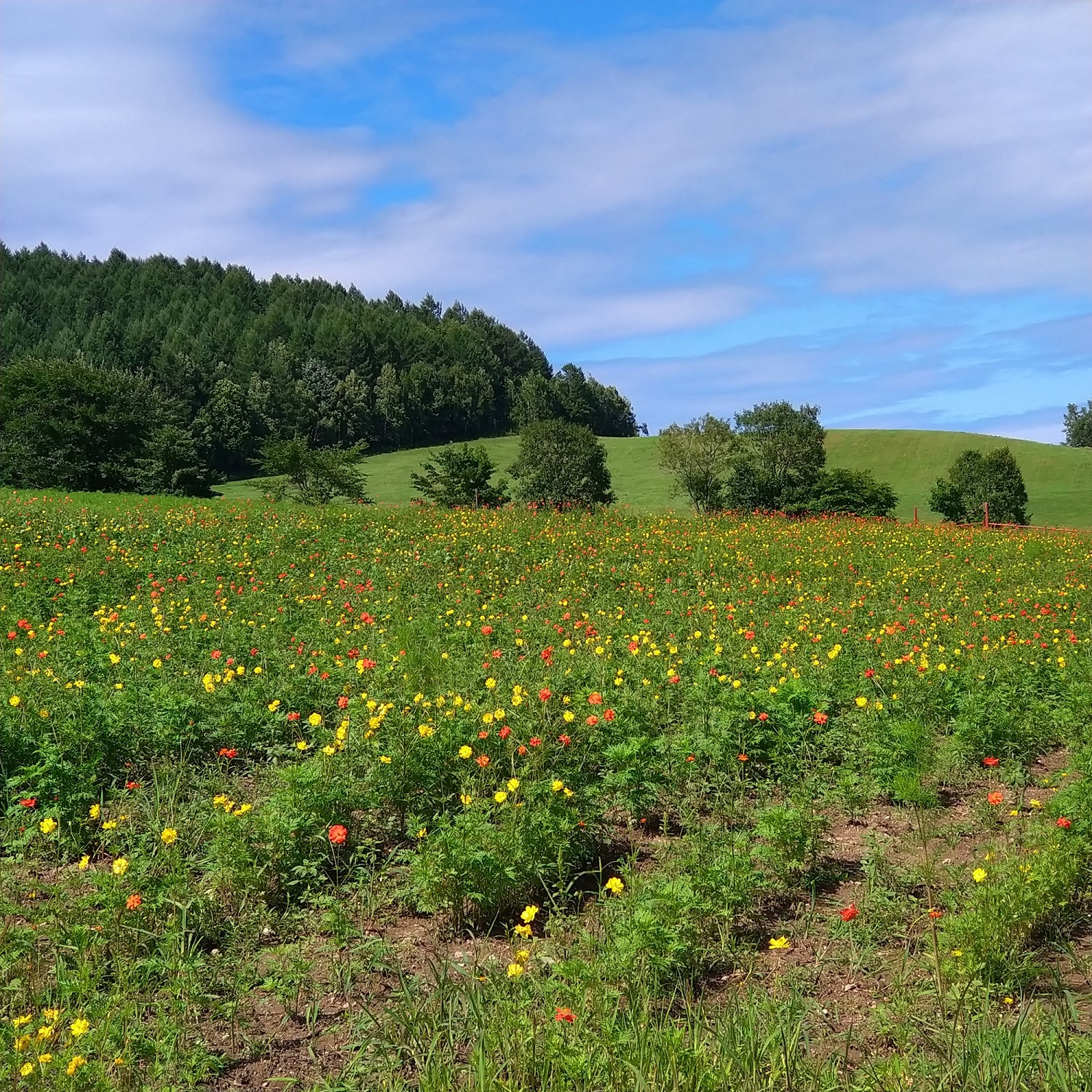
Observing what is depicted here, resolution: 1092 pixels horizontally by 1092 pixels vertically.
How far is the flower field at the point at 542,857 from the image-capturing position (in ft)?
10.5

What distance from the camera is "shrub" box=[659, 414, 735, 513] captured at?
174 feet

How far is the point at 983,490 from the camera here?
55.8 m

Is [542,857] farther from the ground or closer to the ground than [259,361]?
closer to the ground

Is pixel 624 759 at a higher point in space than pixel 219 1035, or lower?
higher

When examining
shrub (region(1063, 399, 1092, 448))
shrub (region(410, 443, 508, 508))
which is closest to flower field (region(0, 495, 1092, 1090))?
shrub (region(410, 443, 508, 508))

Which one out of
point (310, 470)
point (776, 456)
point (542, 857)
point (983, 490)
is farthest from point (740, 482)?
A: point (542, 857)

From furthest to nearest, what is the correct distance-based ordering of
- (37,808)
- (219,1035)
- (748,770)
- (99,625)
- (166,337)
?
(166,337) < (99,625) < (748,770) < (37,808) < (219,1035)

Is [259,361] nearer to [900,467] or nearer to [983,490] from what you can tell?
[900,467]

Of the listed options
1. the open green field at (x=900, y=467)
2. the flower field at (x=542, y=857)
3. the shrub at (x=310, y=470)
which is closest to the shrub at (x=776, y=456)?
the open green field at (x=900, y=467)

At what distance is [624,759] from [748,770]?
3.63ft

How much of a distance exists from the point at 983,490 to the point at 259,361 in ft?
220

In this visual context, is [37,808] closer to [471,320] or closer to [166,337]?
[166,337]

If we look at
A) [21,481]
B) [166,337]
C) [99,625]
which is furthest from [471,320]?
[99,625]

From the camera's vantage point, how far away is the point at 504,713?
561 centimetres
